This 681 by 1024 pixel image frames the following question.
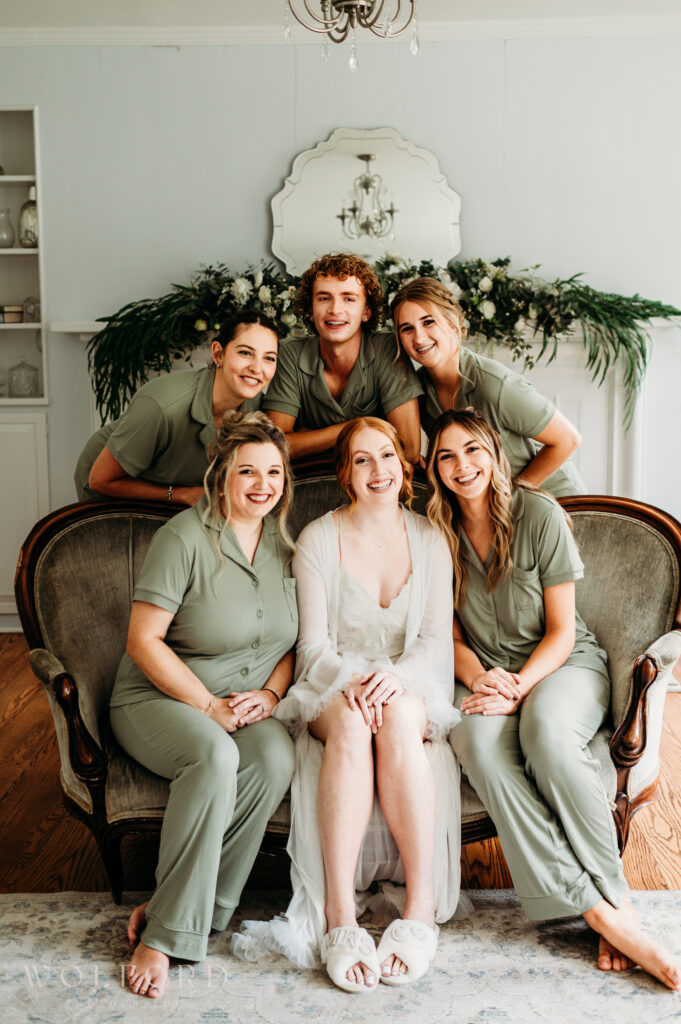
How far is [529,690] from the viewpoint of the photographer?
2.16 meters

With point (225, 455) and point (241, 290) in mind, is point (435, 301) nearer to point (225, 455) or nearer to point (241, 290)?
point (225, 455)

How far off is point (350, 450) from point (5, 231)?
9.92ft

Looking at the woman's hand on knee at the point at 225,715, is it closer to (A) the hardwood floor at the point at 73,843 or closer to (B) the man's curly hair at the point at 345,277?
(A) the hardwood floor at the point at 73,843

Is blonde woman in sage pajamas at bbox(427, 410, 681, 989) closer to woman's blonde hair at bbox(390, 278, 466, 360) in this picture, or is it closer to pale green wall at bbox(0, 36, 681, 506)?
woman's blonde hair at bbox(390, 278, 466, 360)

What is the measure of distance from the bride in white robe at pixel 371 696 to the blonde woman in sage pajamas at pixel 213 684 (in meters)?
0.07

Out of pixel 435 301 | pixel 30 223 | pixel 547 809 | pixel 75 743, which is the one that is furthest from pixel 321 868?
pixel 30 223

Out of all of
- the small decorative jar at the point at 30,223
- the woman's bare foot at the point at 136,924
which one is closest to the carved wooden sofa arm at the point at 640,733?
the woman's bare foot at the point at 136,924

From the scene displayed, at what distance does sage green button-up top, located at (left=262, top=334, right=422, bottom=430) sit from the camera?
8.55ft

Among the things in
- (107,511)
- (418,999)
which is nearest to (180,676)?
(107,511)

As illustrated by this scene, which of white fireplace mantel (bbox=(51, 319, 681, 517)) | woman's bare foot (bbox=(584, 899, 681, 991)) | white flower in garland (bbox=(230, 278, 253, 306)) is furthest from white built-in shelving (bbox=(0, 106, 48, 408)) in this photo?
woman's bare foot (bbox=(584, 899, 681, 991))

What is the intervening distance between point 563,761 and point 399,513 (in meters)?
0.75

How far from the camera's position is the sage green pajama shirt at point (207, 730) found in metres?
1.86

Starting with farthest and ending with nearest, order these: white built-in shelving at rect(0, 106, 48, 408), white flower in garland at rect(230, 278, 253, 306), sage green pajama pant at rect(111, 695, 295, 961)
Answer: white built-in shelving at rect(0, 106, 48, 408)
white flower in garland at rect(230, 278, 253, 306)
sage green pajama pant at rect(111, 695, 295, 961)

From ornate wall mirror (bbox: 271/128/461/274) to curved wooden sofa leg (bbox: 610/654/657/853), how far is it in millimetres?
2790
